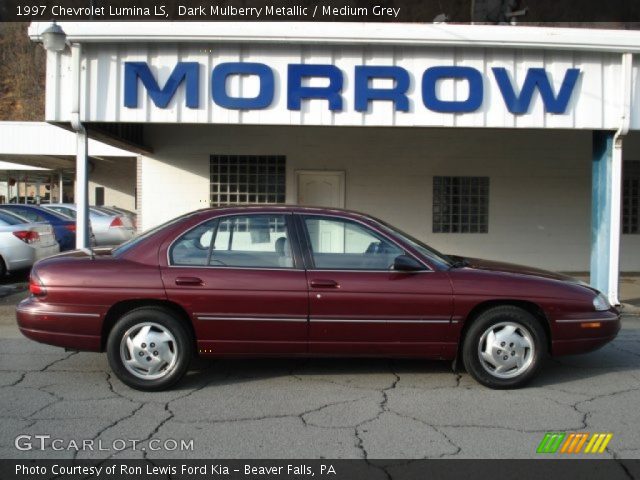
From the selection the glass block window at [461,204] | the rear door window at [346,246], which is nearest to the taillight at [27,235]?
the glass block window at [461,204]

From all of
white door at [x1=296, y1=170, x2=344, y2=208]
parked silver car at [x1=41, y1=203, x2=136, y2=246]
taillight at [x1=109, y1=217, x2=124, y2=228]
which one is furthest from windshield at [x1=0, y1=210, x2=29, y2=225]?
taillight at [x1=109, y1=217, x2=124, y2=228]

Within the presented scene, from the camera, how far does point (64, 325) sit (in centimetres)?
504

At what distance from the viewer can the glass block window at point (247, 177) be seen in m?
12.8

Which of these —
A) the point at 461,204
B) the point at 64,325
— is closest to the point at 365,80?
the point at 461,204

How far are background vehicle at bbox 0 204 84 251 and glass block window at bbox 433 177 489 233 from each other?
780cm

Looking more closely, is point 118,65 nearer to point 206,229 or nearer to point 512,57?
point 206,229

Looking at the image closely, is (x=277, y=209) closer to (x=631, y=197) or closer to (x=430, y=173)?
(x=430, y=173)

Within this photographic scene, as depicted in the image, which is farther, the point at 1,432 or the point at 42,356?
the point at 42,356

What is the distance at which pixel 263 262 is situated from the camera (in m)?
5.19

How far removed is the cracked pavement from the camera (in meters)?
4.06

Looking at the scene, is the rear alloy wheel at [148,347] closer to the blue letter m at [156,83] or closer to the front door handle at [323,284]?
the front door handle at [323,284]
